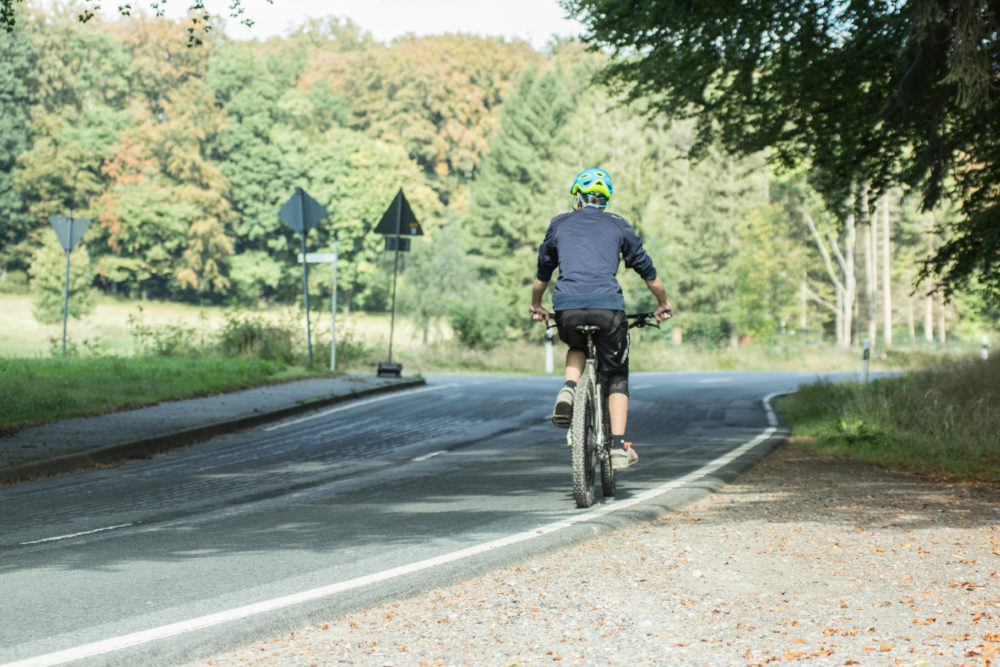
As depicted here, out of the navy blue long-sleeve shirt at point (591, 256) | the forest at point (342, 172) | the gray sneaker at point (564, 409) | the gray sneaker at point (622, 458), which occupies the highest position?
the forest at point (342, 172)

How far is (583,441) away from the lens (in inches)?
283

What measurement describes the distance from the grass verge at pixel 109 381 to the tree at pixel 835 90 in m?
7.91

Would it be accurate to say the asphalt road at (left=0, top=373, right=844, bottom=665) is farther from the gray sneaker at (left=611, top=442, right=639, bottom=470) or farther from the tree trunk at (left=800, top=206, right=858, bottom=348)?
the tree trunk at (left=800, top=206, right=858, bottom=348)

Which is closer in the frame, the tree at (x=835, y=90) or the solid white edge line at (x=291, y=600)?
the solid white edge line at (x=291, y=600)

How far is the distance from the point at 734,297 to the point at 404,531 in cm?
6064

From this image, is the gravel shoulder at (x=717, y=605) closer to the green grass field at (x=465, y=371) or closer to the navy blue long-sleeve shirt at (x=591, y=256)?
the navy blue long-sleeve shirt at (x=591, y=256)

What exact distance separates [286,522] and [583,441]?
2010 mm

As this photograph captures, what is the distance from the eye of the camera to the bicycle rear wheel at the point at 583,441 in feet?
23.5

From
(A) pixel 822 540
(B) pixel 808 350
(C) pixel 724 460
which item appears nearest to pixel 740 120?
(C) pixel 724 460

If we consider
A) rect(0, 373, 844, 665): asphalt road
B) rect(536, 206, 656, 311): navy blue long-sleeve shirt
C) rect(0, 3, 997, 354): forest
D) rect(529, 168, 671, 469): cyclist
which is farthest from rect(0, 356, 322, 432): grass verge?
rect(0, 3, 997, 354): forest

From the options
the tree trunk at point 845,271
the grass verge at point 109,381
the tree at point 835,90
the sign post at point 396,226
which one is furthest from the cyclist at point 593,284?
the tree trunk at point 845,271

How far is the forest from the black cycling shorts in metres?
54.5

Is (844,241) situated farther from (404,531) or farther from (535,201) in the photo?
(404,531)

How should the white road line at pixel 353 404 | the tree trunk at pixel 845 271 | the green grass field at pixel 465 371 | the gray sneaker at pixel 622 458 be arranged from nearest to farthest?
the gray sneaker at pixel 622 458, the green grass field at pixel 465 371, the white road line at pixel 353 404, the tree trunk at pixel 845 271
